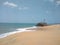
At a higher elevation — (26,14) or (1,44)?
(26,14)

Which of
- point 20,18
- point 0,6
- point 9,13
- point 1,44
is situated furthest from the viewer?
point 20,18

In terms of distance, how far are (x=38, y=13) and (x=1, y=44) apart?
1780 millimetres

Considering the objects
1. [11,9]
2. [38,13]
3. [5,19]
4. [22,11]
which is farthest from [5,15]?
[38,13]

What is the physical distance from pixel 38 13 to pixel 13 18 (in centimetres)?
80

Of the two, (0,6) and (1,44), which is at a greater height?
(0,6)

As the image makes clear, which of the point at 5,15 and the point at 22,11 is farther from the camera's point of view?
the point at 22,11

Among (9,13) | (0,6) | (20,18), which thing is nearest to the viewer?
(0,6)

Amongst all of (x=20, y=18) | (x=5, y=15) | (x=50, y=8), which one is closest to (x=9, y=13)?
(x=5, y=15)

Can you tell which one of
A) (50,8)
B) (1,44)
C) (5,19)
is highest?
(50,8)

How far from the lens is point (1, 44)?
2342 mm

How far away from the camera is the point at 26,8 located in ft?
12.2

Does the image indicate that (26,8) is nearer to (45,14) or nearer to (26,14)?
(26,14)

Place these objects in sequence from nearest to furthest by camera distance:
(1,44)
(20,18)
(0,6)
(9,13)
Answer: (1,44) < (0,6) < (9,13) < (20,18)

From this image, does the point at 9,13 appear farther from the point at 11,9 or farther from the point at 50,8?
the point at 50,8
